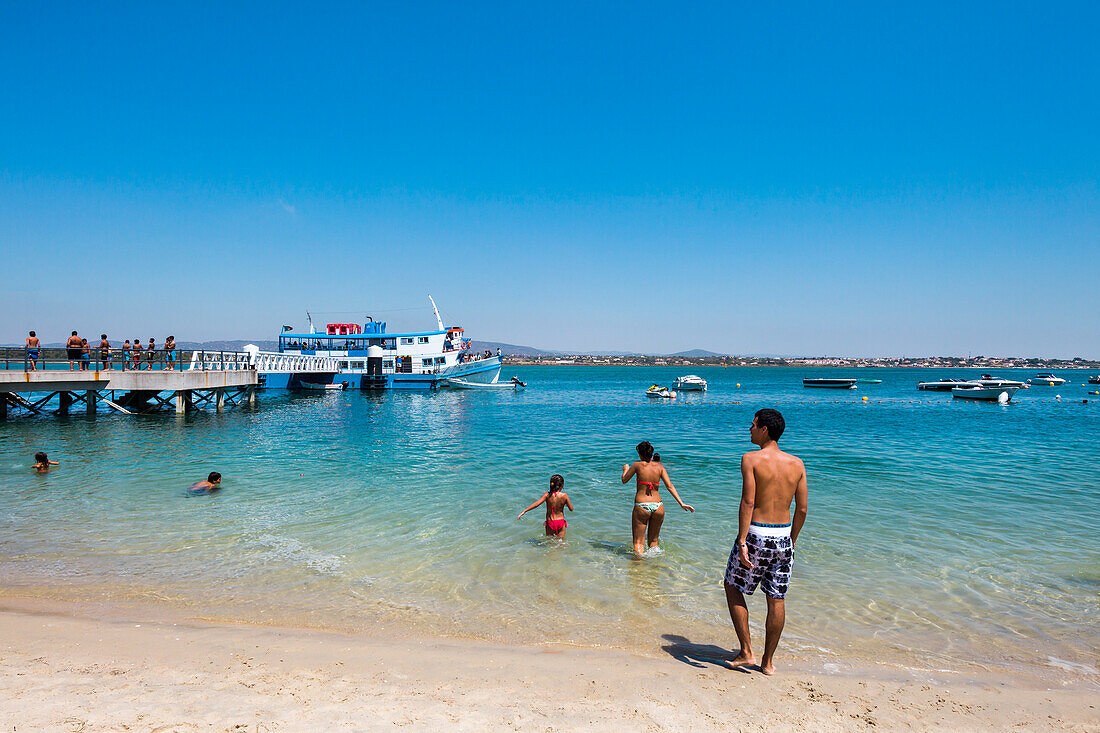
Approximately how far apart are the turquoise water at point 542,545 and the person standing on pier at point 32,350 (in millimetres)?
6122

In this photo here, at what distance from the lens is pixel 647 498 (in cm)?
843

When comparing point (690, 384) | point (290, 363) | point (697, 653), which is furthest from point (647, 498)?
point (690, 384)

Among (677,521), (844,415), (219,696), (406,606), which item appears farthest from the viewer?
(844,415)

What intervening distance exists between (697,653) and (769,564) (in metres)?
1.61

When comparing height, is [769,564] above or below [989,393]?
above

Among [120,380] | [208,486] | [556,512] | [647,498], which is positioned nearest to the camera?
[647,498]

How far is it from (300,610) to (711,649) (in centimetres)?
467

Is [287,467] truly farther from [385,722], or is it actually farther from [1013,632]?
[1013,632]

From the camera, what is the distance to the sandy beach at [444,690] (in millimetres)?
4156

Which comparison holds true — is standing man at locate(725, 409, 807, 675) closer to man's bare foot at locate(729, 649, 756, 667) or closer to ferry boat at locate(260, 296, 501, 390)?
man's bare foot at locate(729, 649, 756, 667)

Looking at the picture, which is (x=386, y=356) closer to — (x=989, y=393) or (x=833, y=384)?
(x=989, y=393)

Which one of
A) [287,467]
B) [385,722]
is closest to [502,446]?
[287,467]

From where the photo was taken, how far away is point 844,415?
4041 cm

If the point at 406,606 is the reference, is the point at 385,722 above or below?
above
